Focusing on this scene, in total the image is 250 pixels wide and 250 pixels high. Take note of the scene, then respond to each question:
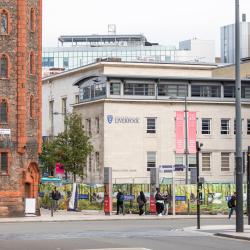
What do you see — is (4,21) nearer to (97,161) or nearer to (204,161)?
(97,161)

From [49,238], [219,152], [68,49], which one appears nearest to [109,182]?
[49,238]

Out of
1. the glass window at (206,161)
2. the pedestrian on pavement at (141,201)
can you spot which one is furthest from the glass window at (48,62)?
the pedestrian on pavement at (141,201)

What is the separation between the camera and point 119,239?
105ft

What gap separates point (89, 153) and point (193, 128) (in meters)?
10.3

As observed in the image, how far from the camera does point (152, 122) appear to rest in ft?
284

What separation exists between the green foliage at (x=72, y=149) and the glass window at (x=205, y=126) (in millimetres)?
12643

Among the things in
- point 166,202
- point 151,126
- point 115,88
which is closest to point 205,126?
point 151,126

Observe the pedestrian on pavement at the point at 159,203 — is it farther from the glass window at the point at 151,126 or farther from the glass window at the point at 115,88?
the glass window at the point at 115,88

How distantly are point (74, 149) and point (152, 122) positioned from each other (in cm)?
980

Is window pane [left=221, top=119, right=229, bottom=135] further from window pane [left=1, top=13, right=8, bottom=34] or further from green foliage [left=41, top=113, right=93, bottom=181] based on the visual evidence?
window pane [left=1, top=13, right=8, bottom=34]

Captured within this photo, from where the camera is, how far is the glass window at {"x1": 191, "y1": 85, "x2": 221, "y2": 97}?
299 ft

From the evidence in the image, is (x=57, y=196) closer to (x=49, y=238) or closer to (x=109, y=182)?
(x=109, y=182)

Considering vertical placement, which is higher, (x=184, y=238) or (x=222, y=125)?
(x=222, y=125)

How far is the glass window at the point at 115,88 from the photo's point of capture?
285ft
